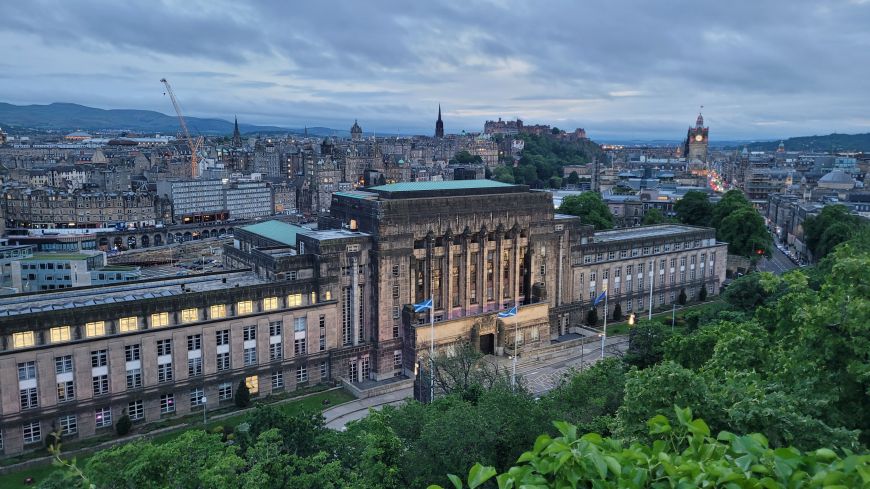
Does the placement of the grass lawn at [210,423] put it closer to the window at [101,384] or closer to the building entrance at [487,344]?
the window at [101,384]

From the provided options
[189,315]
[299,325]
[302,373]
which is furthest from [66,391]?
[302,373]

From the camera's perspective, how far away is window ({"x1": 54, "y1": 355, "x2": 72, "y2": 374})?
2434 inches

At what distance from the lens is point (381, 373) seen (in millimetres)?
82312

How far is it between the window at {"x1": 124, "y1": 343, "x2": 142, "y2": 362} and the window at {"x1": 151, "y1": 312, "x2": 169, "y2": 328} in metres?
2.67

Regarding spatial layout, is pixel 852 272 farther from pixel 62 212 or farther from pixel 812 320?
pixel 62 212

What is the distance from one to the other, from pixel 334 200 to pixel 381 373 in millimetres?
25178

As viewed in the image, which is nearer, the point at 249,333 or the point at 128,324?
the point at 128,324

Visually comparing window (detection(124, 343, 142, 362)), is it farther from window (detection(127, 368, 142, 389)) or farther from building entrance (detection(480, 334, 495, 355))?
building entrance (detection(480, 334, 495, 355))

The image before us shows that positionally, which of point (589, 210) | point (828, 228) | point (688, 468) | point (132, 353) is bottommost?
point (132, 353)

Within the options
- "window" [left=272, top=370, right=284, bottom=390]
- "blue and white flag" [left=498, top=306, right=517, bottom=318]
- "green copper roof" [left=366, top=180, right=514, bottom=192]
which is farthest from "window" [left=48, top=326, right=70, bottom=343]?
"blue and white flag" [left=498, top=306, right=517, bottom=318]

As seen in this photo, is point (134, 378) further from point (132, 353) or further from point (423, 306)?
point (423, 306)

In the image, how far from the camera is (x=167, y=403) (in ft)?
226

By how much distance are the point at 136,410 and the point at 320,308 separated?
74.2 feet

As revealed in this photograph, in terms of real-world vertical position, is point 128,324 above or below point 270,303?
below
